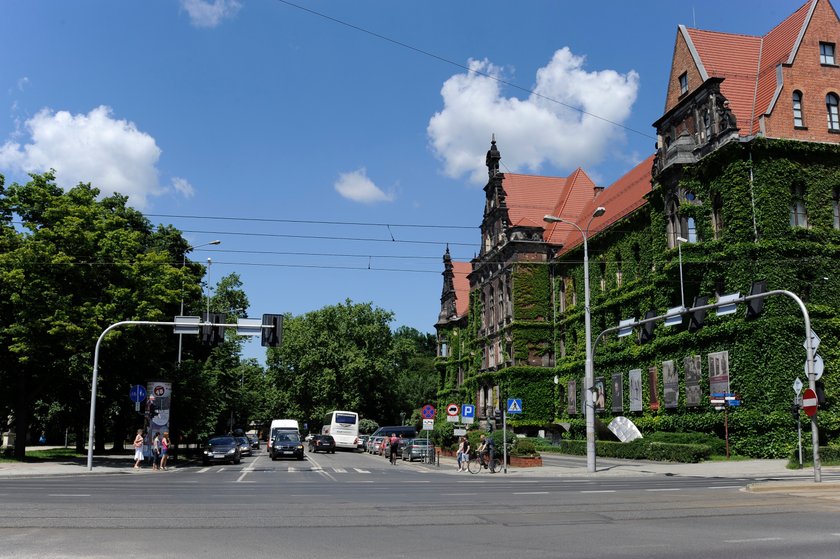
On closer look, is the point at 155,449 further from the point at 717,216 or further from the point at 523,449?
the point at 717,216

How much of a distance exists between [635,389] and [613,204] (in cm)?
1634

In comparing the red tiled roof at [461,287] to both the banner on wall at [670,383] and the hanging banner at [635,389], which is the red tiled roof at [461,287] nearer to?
the hanging banner at [635,389]

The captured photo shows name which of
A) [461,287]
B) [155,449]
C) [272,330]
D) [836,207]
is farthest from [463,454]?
[461,287]

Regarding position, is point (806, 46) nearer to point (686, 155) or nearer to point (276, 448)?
point (686, 155)

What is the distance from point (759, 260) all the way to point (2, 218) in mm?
36755

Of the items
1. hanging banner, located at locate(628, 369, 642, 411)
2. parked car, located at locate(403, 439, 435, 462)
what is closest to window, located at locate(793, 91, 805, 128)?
hanging banner, located at locate(628, 369, 642, 411)

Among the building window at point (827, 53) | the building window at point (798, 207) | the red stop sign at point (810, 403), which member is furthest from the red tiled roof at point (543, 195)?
the red stop sign at point (810, 403)

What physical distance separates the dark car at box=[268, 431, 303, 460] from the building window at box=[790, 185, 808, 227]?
29.2 m

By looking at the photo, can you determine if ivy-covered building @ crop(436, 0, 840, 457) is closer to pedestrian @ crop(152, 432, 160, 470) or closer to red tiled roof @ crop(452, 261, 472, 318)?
pedestrian @ crop(152, 432, 160, 470)

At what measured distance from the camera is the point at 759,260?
3694 cm

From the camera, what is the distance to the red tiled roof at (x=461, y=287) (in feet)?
294

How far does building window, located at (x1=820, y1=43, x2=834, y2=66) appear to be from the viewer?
40.6m

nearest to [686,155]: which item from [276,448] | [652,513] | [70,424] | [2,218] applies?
[276,448]

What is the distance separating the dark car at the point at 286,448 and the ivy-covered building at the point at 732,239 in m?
20.5
